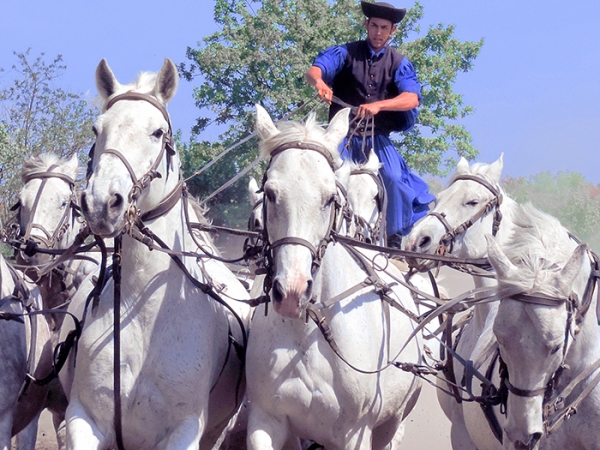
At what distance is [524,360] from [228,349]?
175 centimetres

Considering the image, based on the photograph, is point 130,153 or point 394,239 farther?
point 394,239

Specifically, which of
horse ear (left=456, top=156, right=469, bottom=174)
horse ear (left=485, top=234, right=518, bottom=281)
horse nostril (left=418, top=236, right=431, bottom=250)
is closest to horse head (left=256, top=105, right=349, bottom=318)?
horse ear (left=485, top=234, right=518, bottom=281)

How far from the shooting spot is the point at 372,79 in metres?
7.68

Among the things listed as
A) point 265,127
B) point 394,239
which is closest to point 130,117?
point 265,127

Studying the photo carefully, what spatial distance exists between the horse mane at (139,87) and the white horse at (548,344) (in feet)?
6.91

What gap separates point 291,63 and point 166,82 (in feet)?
66.6

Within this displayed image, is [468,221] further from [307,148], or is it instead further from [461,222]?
[307,148]

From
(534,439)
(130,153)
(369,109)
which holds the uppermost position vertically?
(369,109)

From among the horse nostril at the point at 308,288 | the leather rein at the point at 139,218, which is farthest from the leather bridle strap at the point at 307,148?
the horse nostril at the point at 308,288

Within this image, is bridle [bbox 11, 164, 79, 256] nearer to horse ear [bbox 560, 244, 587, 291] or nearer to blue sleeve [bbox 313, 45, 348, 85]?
blue sleeve [bbox 313, 45, 348, 85]

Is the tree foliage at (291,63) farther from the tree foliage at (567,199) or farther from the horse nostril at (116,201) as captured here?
the horse nostril at (116,201)

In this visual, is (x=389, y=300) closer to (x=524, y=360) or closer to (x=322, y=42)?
(x=524, y=360)

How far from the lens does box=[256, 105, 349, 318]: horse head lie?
4.48 m

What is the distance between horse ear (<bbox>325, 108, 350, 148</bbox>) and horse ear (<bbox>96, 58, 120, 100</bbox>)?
1.23 metres
